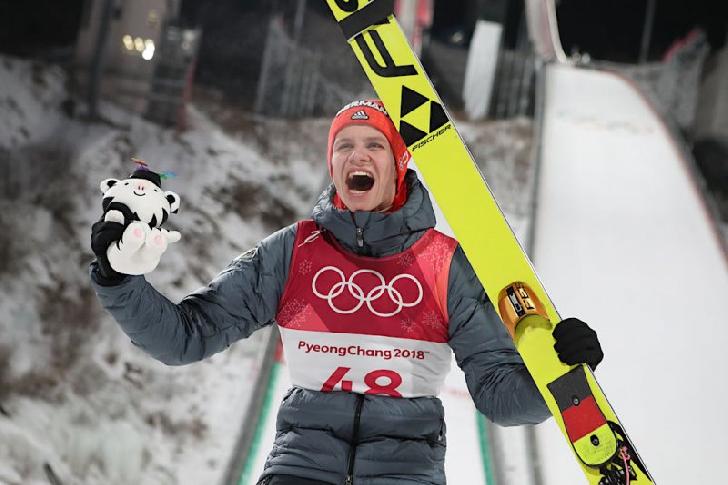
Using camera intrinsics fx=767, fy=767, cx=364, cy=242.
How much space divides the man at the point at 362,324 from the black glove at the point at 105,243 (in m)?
0.07

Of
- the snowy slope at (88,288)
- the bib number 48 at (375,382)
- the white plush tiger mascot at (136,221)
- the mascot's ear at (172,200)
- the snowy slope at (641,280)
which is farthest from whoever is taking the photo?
the snowy slope at (641,280)

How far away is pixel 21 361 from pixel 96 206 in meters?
0.98

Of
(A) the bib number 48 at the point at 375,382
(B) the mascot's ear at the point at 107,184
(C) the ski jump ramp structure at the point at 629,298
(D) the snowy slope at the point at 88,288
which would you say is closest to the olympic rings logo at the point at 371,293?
(A) the bib number 48 at the point at 375,382

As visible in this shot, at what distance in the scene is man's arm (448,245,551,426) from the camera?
57.3 inches

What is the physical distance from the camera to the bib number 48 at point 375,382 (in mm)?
1531

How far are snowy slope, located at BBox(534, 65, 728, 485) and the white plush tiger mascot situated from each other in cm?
205

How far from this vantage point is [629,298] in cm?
377

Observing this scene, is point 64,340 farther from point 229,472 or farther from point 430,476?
point 430,476

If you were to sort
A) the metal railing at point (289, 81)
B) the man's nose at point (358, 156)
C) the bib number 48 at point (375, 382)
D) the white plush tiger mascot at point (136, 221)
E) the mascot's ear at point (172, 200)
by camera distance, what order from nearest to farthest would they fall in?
the white plush tiger mascot at point (136, 221), the mascot's ear at point (172, 200), the bib number 48 at point (375, 382), the man's nose at point (358, 156), the metal railing at point (289, 81)

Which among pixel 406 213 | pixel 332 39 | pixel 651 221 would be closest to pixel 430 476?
pixel 406 213

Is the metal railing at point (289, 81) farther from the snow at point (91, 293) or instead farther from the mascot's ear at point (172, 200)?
the mascot's ear at point (172, 200)

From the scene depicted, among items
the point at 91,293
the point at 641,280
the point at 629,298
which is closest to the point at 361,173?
the point at 91,293

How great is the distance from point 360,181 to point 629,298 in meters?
2.56

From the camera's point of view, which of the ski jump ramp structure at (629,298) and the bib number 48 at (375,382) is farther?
the ski jump ramp structure at (629,298)
